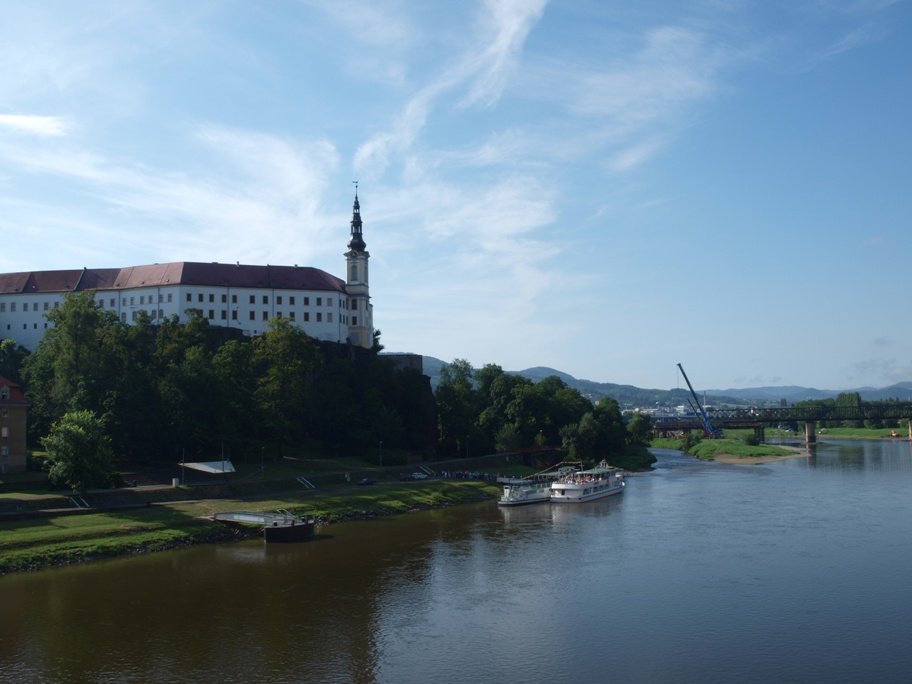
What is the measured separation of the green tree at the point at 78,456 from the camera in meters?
52.0

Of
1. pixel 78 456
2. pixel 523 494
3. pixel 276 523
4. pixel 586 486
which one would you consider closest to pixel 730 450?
pixel 586 486

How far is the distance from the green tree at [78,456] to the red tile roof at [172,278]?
4419 cm

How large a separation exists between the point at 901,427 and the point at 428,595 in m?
175

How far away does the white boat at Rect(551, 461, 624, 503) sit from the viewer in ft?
246

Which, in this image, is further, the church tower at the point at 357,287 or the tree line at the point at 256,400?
the church tower at the point at 357,287

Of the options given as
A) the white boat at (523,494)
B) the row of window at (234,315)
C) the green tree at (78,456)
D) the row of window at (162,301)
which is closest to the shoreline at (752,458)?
the white boat at (523,494)

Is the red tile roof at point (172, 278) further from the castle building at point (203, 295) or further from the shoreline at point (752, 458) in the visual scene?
the shoreline at point (752, 458)

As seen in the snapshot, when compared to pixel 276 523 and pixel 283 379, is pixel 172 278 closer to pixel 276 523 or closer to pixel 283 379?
pixel 283 379

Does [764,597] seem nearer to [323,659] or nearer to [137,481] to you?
[323,659]

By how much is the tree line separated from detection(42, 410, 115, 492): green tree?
27 centimetres

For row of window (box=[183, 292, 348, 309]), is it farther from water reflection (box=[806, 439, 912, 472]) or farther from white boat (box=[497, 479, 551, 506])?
water reflection (box=[806, 439, 912, 472])

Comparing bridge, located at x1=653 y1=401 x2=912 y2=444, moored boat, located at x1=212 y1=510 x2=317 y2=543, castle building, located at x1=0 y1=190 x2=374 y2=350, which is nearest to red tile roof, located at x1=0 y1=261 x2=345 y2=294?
castle building, located at x1=0 y1=190 x2=374 y2=350

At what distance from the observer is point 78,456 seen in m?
52.1

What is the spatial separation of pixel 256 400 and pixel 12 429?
69.7ft
